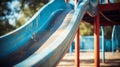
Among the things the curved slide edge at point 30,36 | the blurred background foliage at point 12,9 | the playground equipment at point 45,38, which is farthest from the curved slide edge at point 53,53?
the blurred background foliage at point 12,9

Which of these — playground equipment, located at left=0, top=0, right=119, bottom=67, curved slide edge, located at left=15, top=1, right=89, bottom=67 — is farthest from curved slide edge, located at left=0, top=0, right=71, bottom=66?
curved slide edge, located at left=15, top=1, right=89, bottom=67

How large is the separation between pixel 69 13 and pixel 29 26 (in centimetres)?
233

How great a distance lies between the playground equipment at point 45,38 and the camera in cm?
521

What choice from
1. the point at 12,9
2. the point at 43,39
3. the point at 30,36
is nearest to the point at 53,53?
the point at 43,39

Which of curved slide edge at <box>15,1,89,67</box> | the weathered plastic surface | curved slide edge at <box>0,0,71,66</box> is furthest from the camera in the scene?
curved slide edge at <box>0,0,71,66</box>

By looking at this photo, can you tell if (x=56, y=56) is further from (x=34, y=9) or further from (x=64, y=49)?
(x=34, y=9)

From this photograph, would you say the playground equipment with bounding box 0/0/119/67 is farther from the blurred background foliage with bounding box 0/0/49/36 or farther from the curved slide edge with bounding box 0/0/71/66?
the blurred background foliage with bounding box 0/0/49/36

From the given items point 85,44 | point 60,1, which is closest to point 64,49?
point 60,1

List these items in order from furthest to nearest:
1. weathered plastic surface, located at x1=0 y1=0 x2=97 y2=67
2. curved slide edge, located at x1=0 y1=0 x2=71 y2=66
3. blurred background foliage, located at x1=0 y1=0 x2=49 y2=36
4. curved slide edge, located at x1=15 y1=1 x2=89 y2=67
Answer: blurred background foliage, located at x1=0 y1=0 x2=49 y2=36, curved slide edge, located at x1=0 y1=0 x2=71 y2=66, weathered plastic surface, located at x1=0 y1=0 x2=97 y2=67, curved slide edge, located at x1=15 y1=1 x2=89 y2=67

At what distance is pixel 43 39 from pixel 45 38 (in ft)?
0.26

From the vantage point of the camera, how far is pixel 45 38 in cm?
792

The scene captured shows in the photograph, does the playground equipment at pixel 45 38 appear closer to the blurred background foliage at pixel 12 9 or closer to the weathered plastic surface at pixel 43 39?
the weathered plastic surface at pixel 43 39

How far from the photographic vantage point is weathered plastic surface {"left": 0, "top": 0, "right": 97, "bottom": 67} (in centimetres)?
517

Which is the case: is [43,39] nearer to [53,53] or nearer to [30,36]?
[30,36]
